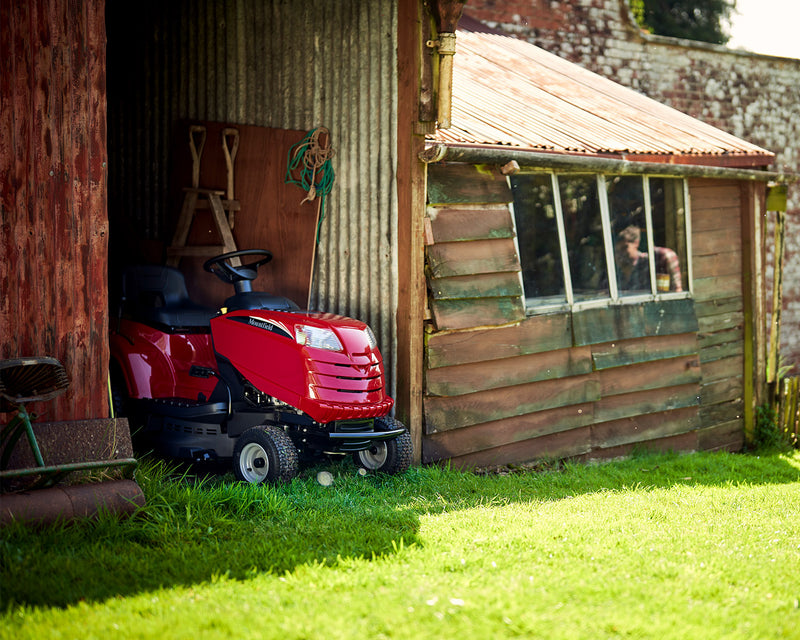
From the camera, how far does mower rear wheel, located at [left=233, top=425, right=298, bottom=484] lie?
18.8 feet

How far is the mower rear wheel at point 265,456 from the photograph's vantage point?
574 centimetres

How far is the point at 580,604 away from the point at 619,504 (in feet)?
7.59

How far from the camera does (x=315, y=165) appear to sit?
23.4 ft

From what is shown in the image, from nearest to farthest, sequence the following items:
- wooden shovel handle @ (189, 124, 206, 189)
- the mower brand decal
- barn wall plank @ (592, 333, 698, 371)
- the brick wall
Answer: the mower brand decal, wooden shovel handle @ (189, 124, 206, 189), barn wall plank @ (592, 333, 698, 371), the brick wall

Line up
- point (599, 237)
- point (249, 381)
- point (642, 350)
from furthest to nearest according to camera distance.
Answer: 1. point (642, 350)
2. point (599, 237)
3. point (249, 381)

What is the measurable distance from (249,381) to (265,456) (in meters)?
0.54

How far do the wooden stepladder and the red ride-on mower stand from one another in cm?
75

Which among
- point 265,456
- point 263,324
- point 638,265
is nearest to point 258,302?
point 263,324

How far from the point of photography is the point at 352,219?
7012 mm

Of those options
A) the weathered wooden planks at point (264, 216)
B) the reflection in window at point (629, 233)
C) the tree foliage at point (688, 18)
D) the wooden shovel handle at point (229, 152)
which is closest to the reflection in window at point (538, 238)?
the reflection in window at point (629, 233)

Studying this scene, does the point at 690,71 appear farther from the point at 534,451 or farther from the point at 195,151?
the point at 195,151

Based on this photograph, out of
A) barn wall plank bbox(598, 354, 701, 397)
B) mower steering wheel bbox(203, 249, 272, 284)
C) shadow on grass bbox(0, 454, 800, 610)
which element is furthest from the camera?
barn wall plank bbox(598, 354, 701, 397)

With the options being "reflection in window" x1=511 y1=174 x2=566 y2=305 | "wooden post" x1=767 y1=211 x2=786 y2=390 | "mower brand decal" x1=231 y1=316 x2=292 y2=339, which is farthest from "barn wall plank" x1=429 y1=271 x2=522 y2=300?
"wooden post" x1=767 y1=211 x2=786 y2=390

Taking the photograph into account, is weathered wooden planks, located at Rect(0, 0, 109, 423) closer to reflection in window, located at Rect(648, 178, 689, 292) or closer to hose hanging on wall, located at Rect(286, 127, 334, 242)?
hose hanging on wall, located at Rect(286, 127, 334, 242)
